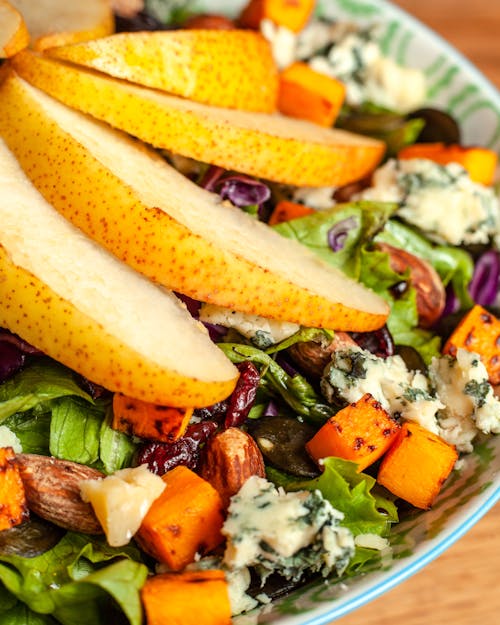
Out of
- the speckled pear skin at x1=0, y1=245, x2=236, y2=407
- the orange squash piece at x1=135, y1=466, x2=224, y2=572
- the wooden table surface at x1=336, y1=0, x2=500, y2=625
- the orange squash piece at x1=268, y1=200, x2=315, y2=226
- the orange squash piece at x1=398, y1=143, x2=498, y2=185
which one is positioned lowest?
the wooden table surface at x1=336, y1=0, x2=500, y2=625

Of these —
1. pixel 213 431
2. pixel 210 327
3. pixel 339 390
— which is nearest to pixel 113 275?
pixel 210 327

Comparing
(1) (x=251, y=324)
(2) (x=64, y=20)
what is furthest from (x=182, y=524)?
(2) (x=64, y=20)

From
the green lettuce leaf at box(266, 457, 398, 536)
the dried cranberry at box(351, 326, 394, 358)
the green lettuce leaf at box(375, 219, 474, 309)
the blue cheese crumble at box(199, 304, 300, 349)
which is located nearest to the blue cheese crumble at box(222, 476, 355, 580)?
the green lettuce leaf at box(266, 457, 398, 536)

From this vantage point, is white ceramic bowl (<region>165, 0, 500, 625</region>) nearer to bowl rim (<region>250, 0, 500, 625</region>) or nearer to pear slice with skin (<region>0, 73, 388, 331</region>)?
bowl rim (<region>250, 0, 500, 625</region>)

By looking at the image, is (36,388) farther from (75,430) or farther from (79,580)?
(79,580)

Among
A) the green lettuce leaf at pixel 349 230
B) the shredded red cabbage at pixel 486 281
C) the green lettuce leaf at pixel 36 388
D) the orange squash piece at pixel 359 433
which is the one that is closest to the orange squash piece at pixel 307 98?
the green lettuce leaf at pixel 349 230

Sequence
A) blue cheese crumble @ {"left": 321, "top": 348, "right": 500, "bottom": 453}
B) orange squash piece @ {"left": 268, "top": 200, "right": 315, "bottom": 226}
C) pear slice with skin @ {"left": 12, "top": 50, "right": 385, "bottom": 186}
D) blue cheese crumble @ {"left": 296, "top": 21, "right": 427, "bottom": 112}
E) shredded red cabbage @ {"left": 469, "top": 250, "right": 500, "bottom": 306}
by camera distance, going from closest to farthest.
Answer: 1. blue cheese crumble @ {"left": 321, "top": 348, "right": 500, "bottom": 453}
2. pear slice with skin @ {"left": 12, "top": 50, "right": 385, "bottom": 186}
3. orange squash piece @ {"left": 268, "top": 200, "right": 315, "bottom": 226}
4. shredded red cabbage @ {"left": 469, "top": 250, "right": 500, "bottom": 306}
5. blue cheese crumble @ {"left": 296, "top": 21, "right": 427, "bottom": 112}

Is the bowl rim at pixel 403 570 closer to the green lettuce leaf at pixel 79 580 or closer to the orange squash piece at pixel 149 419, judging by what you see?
the green lettuce leaf at pixel 79 580

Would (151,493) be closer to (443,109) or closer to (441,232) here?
(441,232)
